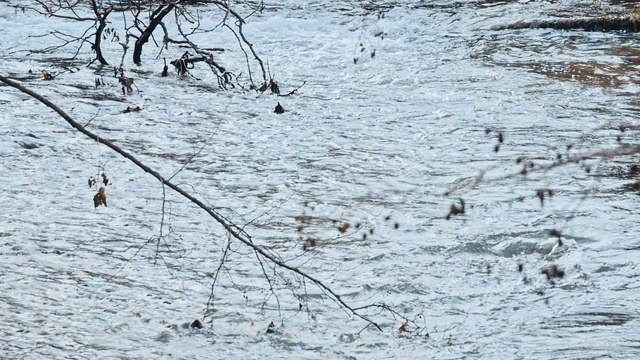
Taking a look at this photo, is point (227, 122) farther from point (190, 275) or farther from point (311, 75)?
point (190, 275)


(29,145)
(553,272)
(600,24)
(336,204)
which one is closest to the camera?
(553,272)

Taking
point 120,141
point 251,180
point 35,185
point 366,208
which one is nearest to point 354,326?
point 366,208

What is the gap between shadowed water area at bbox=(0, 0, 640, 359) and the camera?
5.34 metres

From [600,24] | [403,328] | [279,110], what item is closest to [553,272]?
[403,328]

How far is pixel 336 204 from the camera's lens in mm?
7047

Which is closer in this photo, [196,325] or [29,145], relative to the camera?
[196,325]

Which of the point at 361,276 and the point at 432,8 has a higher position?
the point at 432,8

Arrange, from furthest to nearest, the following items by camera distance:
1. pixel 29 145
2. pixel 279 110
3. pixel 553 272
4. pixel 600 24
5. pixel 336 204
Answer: pixel 600 24 < pixel 279 110 < pixel 29 145 < pixel 336 204 < pixel 553 272

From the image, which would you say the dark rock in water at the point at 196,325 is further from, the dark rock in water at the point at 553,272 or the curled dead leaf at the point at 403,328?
the dark rock in water at the point at 553,272

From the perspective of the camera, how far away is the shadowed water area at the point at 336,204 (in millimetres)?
5336

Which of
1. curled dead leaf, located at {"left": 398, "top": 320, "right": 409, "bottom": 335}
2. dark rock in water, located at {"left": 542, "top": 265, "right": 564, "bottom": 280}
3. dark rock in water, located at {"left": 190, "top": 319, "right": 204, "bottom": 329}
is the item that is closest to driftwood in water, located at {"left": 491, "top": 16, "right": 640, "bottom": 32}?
dark rock in water, located at {"left": 542, "top": 265, "right": 564, "bottom": 280}

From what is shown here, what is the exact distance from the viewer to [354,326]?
5.41m

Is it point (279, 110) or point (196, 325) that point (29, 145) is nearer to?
point (279, 110)

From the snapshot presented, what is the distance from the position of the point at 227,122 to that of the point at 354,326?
379 cm
